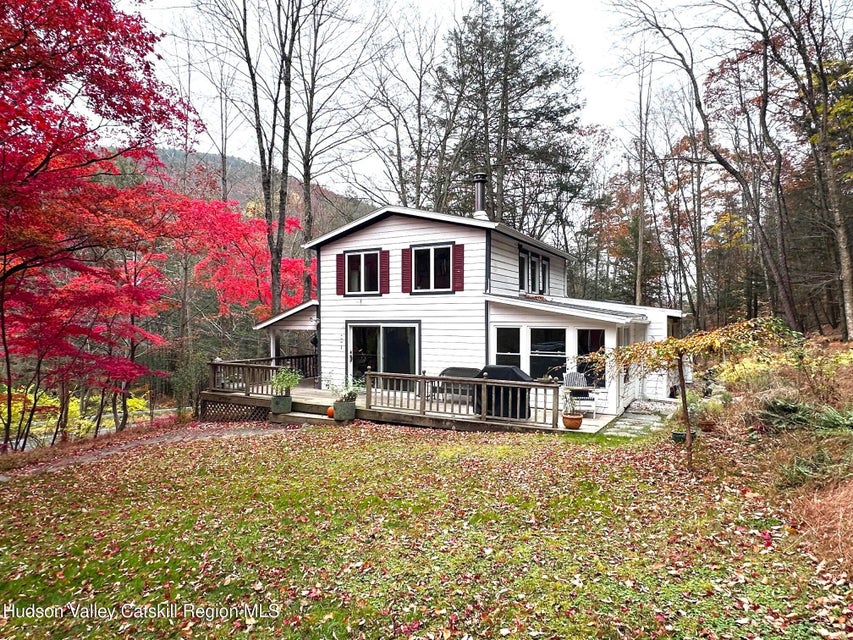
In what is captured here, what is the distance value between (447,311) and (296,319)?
572cm

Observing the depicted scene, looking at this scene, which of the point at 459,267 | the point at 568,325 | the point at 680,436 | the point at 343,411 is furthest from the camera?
the point at 459,267

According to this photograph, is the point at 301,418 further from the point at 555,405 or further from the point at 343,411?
the point at 555,405

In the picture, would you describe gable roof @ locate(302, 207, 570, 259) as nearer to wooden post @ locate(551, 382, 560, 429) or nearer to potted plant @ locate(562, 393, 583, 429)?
wooden post @ locate(551, 382, 560, 429)

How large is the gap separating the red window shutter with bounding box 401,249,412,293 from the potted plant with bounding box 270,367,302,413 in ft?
13.1

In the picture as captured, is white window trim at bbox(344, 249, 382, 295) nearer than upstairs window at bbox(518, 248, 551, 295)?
Yes

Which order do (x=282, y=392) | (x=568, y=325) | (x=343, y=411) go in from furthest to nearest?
(x=282, y=392) < (x=343, y=411) < (x=568, y=325)

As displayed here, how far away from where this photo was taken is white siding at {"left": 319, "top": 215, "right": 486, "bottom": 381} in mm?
11227

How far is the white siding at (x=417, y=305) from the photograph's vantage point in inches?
442

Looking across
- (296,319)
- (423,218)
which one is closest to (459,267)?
(423,218)

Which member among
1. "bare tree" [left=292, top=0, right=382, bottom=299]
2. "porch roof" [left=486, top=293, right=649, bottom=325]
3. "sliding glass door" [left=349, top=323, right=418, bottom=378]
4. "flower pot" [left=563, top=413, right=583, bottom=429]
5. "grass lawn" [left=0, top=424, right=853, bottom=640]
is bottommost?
"grass lawn" [left=0, top=424, right=853, bottom=640]

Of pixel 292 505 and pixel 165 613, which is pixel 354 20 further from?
pixel 165 613

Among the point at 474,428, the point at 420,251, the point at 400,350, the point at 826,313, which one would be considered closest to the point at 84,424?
the point at 400,350

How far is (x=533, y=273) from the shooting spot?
14.0m

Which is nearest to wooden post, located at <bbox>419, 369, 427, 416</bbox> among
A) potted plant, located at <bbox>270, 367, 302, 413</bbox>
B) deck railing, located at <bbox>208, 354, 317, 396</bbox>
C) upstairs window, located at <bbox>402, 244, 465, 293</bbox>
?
upstairs window, located at <bbox>402, 244, 465, 293</bbox>
